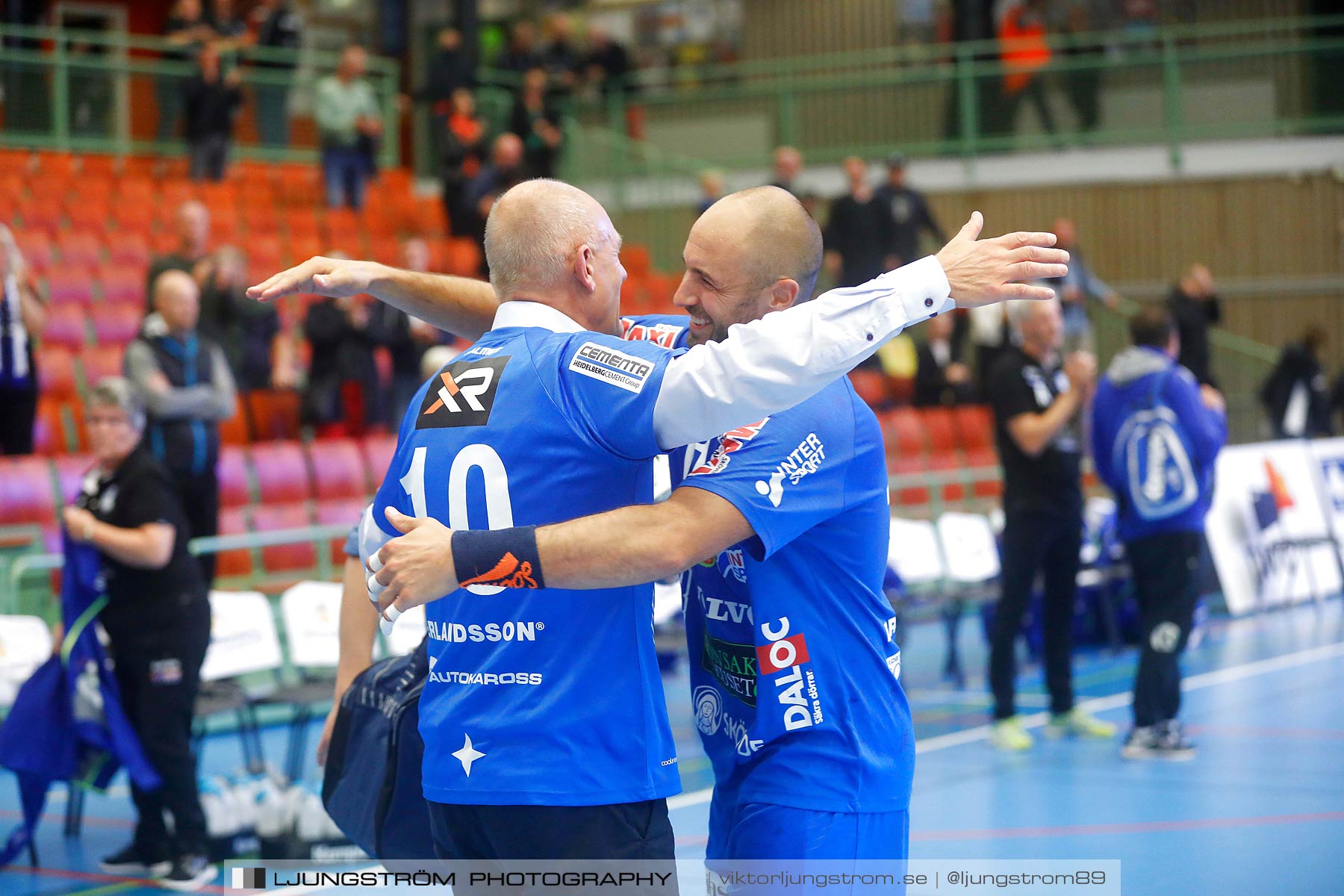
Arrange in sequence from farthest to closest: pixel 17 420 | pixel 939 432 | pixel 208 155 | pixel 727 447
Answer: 1. pixel 939 432
2. pixel 208 155
3. pixel 17 420
4. pixel 727 447

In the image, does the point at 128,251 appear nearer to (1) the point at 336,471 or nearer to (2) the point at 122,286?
(2) the point at 122,286

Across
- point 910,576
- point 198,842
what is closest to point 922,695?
point 910,576

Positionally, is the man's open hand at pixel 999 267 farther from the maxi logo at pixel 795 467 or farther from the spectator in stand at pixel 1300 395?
the spectator in stand at pixel 1300 395

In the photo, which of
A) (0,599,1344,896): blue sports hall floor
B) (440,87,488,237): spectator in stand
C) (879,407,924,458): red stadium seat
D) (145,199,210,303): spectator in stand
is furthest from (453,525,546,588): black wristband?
(440,87,488,237): spectator in stand

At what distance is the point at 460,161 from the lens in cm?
1448

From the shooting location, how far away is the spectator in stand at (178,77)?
13711mm

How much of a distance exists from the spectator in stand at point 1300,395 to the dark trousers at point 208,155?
1126cm

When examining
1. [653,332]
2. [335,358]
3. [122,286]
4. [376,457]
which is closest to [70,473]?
[376,457]

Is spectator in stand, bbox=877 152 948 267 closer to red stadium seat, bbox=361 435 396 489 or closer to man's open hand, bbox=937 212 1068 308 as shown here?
red stadium seat, bbox=361 435 396 489

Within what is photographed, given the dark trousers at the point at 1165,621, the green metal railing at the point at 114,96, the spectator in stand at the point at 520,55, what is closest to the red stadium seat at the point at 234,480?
the green metal railing at the point at 114,96

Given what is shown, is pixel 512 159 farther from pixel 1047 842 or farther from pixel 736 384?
pixel 736 384

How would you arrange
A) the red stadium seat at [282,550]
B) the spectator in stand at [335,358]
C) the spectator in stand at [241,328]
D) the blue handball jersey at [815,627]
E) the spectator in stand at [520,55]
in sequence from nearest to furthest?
the blue handball jersey at [815,627], the red stadium seat at [282,550], the spectator in stand at [241,328], the spectator in stand at [335,358], the spectator in stand at [520,55]

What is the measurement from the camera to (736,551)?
268cm

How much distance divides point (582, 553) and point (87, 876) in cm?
428
